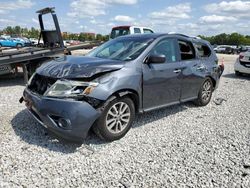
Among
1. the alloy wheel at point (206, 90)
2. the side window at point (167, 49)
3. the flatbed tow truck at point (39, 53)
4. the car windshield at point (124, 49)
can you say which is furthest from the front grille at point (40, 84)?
the flatbed tow truck at point (39, 53)

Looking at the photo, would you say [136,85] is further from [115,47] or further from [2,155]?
[2,155]

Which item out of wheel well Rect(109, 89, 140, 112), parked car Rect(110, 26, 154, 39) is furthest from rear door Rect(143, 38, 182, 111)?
parked car Rect(110, 26, 154, 39)

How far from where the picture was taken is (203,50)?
667 cm

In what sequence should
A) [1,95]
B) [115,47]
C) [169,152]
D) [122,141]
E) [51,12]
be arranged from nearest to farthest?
1. [169,152]
2. [122,141]
3. [115,47]
4. [1,95]
5. [51,12]

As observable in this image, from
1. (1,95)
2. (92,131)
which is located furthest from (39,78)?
(1,95)

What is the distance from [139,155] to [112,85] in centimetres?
108

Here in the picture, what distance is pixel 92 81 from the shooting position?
12.9 feet

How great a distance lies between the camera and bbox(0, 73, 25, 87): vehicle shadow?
8898mm

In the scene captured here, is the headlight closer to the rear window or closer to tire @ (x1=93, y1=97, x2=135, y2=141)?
tire @ (x1=93, y1=97, x2=135, y2=141)

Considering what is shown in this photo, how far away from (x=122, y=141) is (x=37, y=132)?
1406mm

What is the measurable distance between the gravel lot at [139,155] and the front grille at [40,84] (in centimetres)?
70

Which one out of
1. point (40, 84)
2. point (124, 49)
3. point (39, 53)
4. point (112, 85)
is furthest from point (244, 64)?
point (40, 84)

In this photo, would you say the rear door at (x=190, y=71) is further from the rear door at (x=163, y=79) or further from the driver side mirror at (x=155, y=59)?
the driver side mirror at (x=155, y=59)

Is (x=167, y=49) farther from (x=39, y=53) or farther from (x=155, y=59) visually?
(x=39, y=53)
